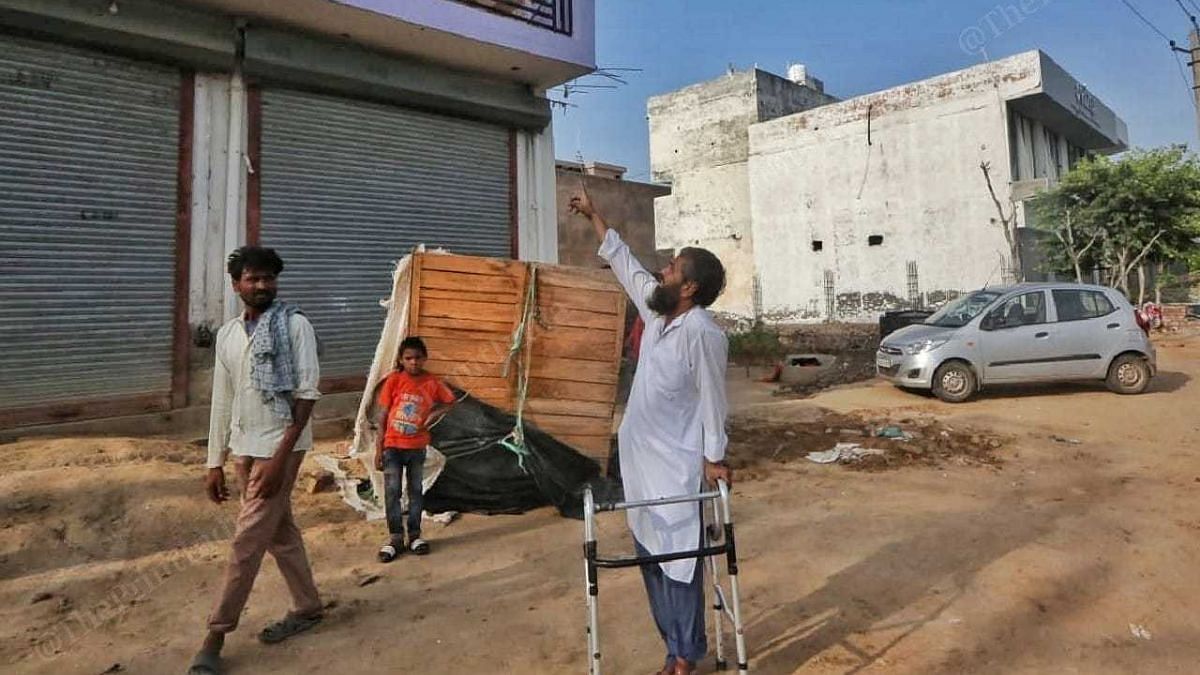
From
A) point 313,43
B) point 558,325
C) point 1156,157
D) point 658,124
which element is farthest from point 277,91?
point 658,124

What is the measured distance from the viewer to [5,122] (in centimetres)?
565

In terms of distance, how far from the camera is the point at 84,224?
19.6ft

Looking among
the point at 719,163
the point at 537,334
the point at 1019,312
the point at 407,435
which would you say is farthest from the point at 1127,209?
the point at 407,435

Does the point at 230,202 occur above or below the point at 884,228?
below

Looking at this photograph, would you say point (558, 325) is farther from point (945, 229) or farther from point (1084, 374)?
point (945, 229)

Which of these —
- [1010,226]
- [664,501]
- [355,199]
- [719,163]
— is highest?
[719,163]

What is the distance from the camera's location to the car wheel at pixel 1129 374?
959 centimetres

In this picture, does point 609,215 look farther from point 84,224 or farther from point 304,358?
point 304,358

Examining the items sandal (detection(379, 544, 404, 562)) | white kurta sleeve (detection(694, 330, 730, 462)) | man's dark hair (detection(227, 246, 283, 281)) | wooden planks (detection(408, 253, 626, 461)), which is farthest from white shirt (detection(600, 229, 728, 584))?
wooden planks (detection(408, 253, 626, 461))

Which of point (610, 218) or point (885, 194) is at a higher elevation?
point (885, 194)

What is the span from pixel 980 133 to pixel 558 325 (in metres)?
18.0

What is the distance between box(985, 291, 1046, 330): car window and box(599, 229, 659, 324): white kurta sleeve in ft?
28.4

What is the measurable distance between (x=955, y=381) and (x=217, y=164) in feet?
32.5

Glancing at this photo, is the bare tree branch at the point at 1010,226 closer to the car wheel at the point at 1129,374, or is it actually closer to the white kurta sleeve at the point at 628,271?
the car wheel at the point at 1129,374
